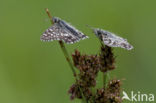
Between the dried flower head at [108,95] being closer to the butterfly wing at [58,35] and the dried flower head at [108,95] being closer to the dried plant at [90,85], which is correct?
the dried plant at [90,85]

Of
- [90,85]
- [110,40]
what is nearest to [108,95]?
[90,85]

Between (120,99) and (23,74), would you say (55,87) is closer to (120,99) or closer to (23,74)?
(23,74)

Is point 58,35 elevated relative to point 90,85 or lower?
elevated

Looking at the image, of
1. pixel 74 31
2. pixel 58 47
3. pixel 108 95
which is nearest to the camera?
pixel 108 95

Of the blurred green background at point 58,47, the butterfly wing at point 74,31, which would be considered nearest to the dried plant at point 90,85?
the butterfly wing at point 74,31

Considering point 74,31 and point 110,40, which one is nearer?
point 110,40

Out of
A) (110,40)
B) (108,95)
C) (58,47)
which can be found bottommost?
(108,95)

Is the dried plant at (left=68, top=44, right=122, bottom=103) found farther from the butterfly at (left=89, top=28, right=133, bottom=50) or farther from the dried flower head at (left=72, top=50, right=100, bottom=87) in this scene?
the butterfly at (left=89, top=28, right=133, bottom=50)

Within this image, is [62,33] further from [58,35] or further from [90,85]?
[90,85]
